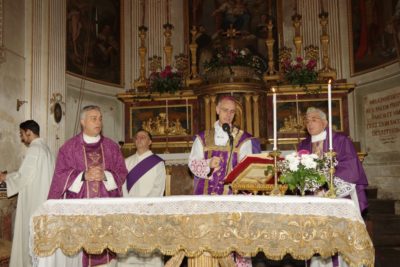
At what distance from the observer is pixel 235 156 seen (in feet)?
15.4

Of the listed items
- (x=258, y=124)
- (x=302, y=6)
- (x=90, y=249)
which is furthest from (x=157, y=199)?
(x=302, y=6)

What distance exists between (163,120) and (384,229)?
5.09 metres

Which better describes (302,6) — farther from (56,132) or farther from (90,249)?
(90,249)

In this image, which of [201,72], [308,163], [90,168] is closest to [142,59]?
[201,72]

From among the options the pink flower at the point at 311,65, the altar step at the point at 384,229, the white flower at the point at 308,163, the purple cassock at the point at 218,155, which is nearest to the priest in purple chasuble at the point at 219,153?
the purple cassock at the point at 218,155

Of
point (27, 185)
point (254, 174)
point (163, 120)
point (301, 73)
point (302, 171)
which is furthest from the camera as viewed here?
point (163, 120)

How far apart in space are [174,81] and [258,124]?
2082 millimetres

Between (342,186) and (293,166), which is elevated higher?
(293,166)

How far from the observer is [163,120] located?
10578mm

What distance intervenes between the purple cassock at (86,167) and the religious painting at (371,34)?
24.0 ft

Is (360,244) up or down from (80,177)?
down

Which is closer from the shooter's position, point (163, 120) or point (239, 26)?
point (163, 120)

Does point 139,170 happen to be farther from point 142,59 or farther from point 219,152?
point 142,59

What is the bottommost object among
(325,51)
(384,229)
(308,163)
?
(384,229)
